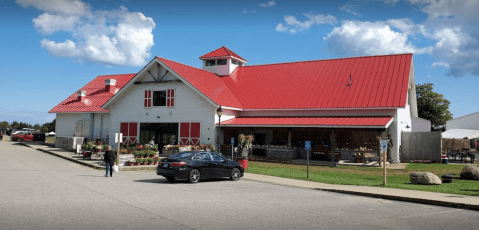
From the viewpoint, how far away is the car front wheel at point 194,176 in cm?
1623

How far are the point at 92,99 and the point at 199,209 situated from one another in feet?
113

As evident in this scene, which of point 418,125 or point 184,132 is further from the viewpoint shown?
point 418,125

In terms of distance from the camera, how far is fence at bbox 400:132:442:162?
28.5 meters

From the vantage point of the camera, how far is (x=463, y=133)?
126ft

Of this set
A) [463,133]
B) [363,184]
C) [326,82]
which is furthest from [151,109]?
[463,133]

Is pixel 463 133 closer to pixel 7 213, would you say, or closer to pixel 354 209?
pixel 354 209

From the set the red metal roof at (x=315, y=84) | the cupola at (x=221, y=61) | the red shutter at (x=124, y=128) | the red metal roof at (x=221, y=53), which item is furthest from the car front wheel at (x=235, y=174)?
the red metal roof at (x=221, y=53)

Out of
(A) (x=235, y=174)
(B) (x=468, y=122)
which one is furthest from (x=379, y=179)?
(B) (x=468, y=122)

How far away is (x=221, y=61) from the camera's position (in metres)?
39.6

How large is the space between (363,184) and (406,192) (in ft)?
8.71

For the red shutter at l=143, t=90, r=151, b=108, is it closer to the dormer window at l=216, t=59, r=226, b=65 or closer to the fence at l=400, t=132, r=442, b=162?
the dormer window at l=216, t=59, r=226, b=65

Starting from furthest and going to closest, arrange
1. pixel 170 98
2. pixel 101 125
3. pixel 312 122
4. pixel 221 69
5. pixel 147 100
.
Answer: pixel 221 69, pixel 101 125, pixel 147 100, pixel 170 98, pixel 312 122

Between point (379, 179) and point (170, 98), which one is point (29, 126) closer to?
point (170, 98)

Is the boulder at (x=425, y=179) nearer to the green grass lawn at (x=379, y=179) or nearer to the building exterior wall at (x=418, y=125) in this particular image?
the green grass lawn at (x=379, y=179)
